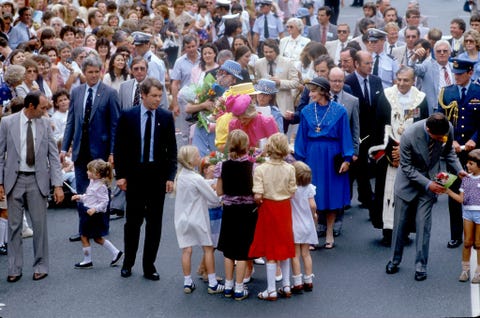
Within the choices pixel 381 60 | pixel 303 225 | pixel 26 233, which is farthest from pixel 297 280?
pixel 381 60

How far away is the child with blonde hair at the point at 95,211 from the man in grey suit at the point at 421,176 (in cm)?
317

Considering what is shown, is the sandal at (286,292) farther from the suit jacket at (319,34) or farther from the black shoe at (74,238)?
the suit jacket at (319,34)

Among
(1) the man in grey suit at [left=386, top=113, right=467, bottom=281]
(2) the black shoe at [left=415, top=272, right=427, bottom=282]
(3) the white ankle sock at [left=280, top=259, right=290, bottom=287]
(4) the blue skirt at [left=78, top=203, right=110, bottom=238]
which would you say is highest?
(1) the man in grey suit at [left=386, top=113, right=467, bottom=281]

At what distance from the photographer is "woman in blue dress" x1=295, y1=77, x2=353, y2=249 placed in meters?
11.7

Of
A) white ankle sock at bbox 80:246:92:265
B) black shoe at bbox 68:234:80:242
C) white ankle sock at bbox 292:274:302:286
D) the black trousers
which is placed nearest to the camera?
white ankle sock at bbox 292:274:302:286

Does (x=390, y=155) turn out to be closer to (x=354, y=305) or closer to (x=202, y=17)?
(x=354, y=305)

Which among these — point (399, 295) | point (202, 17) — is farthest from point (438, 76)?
point (202, 17)

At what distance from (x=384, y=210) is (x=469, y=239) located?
155cm

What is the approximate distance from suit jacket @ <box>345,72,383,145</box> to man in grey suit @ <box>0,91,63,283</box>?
425 cm

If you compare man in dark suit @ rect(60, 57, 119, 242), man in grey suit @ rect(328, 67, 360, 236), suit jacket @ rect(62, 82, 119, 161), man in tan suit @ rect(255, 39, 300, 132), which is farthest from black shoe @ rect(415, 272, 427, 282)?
man in tan suit @ rect(255, 39, 300, 132)

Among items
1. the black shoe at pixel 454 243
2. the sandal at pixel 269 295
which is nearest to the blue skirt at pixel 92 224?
the sandal at pixel 269 295

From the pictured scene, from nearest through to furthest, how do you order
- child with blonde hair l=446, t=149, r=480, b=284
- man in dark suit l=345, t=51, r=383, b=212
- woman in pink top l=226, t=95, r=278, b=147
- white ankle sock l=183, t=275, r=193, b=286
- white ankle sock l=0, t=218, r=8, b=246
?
white ankle sock l=183, t=275, r=193, b=286 → child with blonde hair l=446, t=149, r=480, b=284 → woman in pink top l=226, t=95, r=278, b=147 → white ankle sock l=0, t=218, r=8, b=246 → man in dark suit l=345, t=51, r=383, b=212

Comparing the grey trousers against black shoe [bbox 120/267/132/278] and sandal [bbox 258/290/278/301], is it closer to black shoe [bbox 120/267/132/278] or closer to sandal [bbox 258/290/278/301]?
black shoe [bbox 120/267/132/278]

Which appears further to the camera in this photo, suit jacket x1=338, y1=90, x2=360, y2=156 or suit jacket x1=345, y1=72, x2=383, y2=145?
suit jacket x1=345, y1=72, x2=383, y2=145
